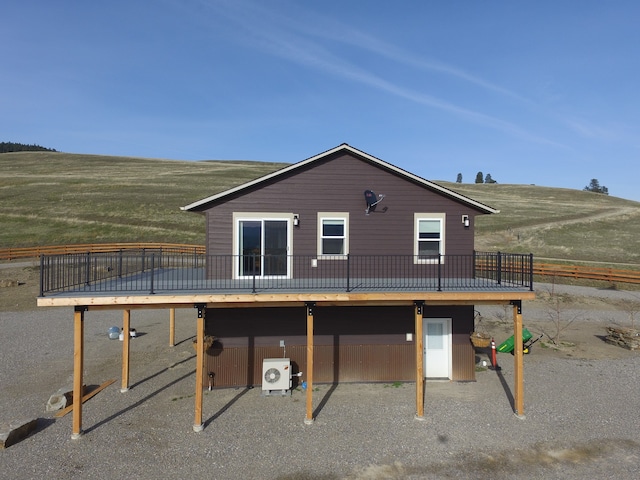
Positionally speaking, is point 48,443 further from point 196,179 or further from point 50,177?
point 50,177

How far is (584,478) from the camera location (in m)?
7.76

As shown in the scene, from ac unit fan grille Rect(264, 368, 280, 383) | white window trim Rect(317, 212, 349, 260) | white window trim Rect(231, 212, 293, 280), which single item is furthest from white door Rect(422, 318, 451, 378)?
white window trim Rect(231, 212, 293, 280)

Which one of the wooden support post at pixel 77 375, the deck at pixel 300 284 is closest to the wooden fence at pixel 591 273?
the deck at pixel 300 284

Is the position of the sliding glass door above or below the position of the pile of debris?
above

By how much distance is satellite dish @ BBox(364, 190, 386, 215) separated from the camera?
1256 centimetres

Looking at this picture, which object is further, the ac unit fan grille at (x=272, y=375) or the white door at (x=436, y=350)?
the white door at (x=436, y=350)

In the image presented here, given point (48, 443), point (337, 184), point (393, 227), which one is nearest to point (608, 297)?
point (393, 227)

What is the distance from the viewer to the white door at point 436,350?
512 inches

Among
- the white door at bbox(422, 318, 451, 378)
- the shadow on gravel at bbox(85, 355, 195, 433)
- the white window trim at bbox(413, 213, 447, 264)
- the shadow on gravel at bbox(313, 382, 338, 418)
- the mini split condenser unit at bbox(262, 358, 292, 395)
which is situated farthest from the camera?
the white door at bbox(422, 318, 451, 378)

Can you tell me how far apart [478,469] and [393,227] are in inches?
282

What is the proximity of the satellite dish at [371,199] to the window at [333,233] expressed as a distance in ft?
2.70

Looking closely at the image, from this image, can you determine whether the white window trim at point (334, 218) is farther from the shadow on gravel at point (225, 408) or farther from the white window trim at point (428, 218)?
the shadow on gravel at point (225, 408)

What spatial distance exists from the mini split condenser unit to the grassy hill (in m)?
30.8

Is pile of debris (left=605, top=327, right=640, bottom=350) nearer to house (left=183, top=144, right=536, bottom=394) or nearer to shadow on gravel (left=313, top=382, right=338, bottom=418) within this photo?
house (left=183, top=144, right=536, bottom=394)
